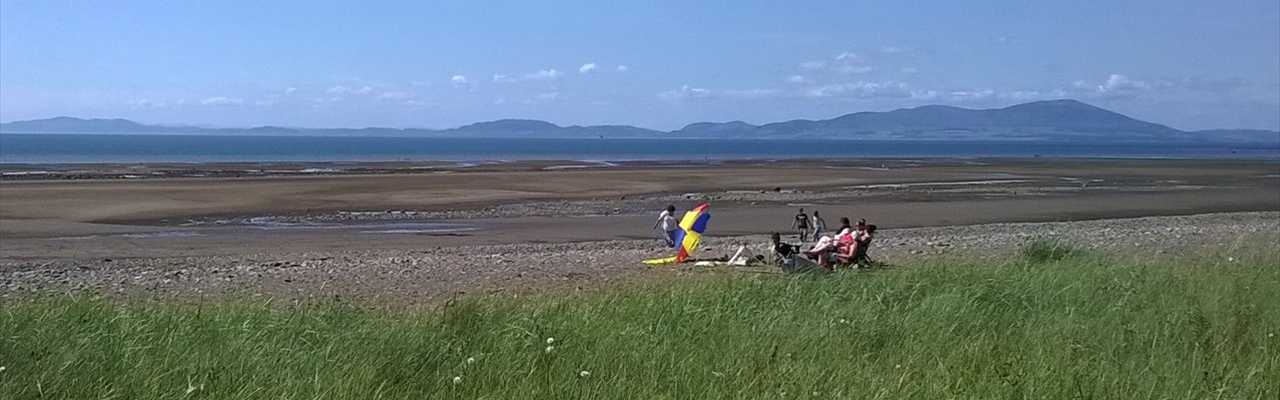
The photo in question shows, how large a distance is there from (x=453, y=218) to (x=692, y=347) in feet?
85.3

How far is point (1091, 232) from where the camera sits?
2653 centimetres

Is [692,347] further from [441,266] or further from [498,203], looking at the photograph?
[498,203]

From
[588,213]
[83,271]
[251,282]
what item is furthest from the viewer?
[588,213]

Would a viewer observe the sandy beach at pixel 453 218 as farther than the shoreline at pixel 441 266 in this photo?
Yes

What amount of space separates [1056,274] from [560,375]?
566 centimetres

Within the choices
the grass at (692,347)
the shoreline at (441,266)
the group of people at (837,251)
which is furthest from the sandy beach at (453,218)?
the grass at (692,347)

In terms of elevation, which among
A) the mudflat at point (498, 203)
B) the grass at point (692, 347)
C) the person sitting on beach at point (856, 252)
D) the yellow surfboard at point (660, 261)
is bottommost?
the mudflat at point (498, 203)

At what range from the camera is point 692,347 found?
6.40 m

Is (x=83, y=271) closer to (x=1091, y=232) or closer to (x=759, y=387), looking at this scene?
(x=759, y=387)

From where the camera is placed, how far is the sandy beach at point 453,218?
18.0 meters

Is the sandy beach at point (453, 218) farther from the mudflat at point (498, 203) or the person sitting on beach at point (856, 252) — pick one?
the person sitting on beach at point (856, 252)

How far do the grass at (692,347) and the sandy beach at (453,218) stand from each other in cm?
748

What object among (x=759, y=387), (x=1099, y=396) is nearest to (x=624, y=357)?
(x=759, y=387)

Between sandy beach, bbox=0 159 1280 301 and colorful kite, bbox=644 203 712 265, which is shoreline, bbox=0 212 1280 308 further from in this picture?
colorful kite, bbox=644 203 712 265
